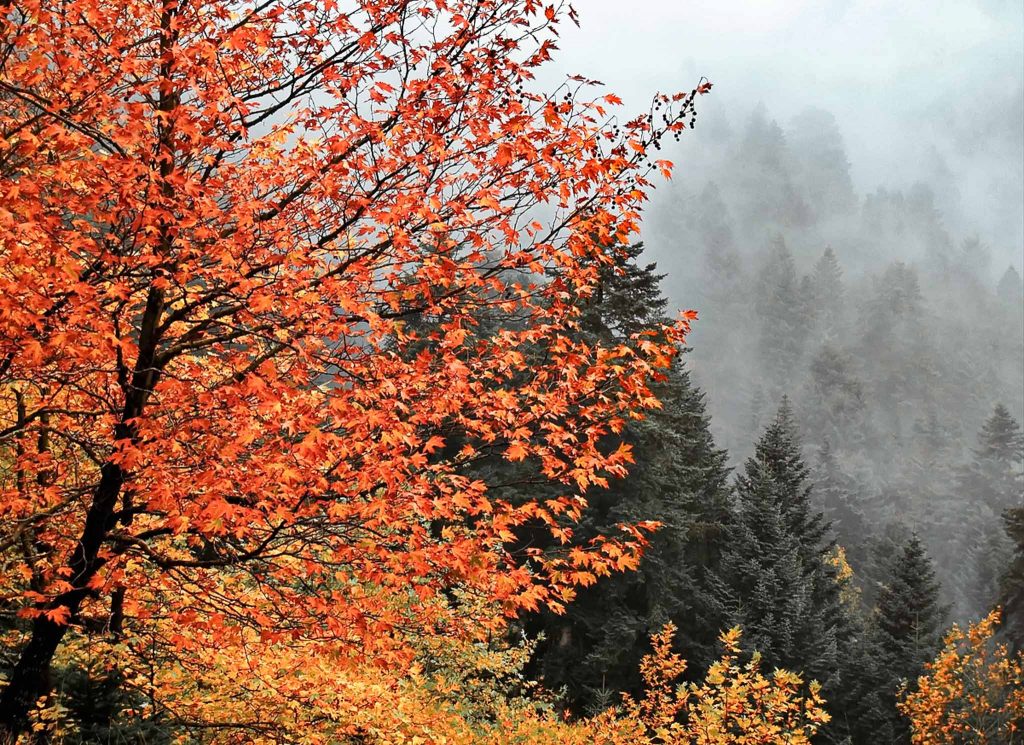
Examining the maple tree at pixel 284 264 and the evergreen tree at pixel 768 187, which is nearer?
A: the maple tree at pixel 284 264

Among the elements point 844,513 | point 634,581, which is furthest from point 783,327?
point 634,581

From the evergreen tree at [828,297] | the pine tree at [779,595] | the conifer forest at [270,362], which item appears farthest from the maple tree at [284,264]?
the evergreen tree at [828,297]

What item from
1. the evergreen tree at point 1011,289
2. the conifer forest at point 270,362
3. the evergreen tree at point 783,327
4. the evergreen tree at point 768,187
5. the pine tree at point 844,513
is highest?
the evergreen tree at point 768,187

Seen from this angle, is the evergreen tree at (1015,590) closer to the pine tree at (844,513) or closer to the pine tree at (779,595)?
the pine tree at (779,595)

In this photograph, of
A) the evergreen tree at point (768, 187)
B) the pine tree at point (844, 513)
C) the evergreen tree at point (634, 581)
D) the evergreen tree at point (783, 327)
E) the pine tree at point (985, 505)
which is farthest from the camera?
the evergreen tree at point (768, 187)

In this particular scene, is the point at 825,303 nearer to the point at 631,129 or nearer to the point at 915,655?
the point at 915,655

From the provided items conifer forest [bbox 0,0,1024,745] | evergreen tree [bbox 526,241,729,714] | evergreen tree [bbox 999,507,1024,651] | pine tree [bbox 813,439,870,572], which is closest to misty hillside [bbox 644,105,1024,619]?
pine tree [bbox 813,439,870,572]

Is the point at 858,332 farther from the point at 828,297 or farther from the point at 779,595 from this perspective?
the point at 779,595

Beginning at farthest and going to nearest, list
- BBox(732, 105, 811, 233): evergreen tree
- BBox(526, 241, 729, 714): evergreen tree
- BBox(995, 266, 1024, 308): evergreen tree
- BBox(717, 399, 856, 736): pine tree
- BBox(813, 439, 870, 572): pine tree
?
BBox(732, 105, 811, 233): evergreen tree, BBox(995, 266, 1024, 308): evergreen tree, BBox(813, 439, 870, 572): pine tree, BBox(717, 399, 856, 736): pine tree, BBox(526, 241, 729, 714): evergreen tree

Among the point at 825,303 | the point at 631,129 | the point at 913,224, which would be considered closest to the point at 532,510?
the point at 631,129

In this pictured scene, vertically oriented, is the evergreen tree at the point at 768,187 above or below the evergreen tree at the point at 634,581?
above

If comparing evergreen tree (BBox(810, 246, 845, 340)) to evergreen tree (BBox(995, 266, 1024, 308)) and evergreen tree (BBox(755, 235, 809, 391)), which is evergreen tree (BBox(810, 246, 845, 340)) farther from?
evergreen tree (BBox(995, 266, 1024, 308))

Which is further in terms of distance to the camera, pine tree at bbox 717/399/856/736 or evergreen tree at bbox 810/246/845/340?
evergreen tree at bbox 810/246/845/340

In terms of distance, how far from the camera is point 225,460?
4672 millimetres
